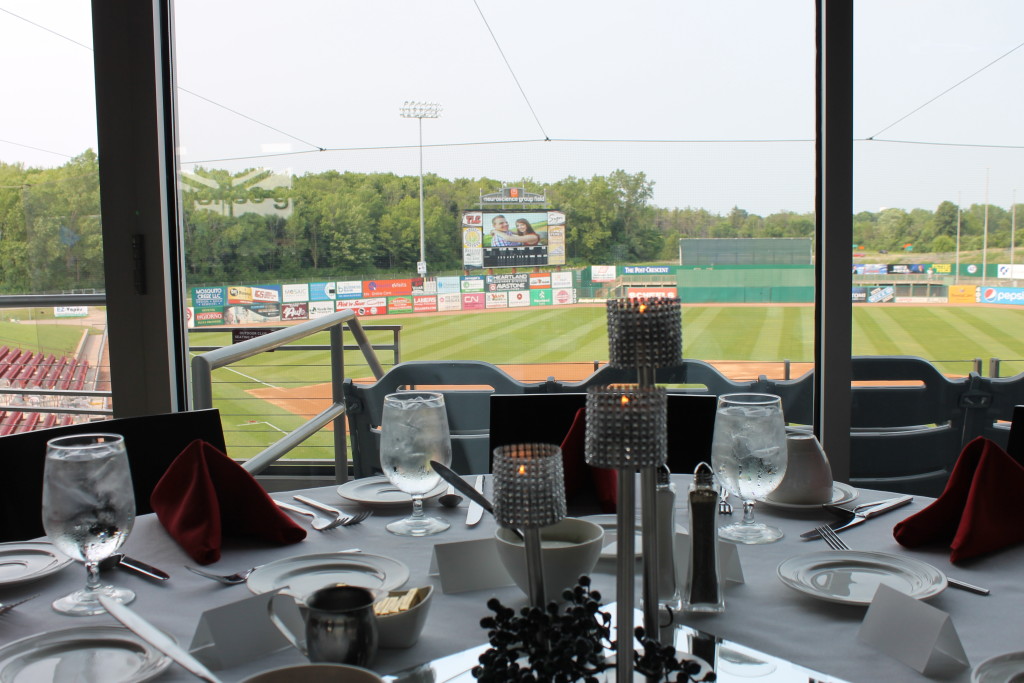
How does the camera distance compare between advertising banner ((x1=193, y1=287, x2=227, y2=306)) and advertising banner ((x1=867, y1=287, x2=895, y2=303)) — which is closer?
advertising banner ((x1=867, y1=287, x2=895, y2=303))

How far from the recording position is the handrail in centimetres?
208

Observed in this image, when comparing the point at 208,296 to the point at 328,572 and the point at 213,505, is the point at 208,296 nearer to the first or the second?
the point at 213,505

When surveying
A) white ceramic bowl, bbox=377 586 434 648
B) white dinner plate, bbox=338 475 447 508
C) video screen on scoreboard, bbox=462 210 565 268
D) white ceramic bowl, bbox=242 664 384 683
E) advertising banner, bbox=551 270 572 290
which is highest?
video screen on scoreboard, bbox=462 210 565 268

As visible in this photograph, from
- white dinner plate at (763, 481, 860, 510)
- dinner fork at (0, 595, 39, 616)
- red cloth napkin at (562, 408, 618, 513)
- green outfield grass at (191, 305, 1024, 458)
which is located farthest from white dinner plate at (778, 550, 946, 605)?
green outfield grass at (191, 305, 1024, 458)

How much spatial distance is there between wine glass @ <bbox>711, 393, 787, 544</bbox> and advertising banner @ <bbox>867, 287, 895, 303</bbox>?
5.45 feet

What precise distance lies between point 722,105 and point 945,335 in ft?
4.87

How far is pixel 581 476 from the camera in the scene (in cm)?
136

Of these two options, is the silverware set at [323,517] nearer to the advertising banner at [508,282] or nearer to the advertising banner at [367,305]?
the advertising banner at [508,282]

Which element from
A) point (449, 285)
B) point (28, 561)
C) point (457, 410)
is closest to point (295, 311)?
point (449, 285)

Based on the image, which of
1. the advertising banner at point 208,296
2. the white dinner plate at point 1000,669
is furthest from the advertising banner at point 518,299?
the white dinner plate at point 1000,669

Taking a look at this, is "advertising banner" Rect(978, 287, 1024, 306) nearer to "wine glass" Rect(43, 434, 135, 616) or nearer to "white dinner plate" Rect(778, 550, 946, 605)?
"white dinner plate" Rect(778, 550, 946, 605)

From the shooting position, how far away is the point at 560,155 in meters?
2.84

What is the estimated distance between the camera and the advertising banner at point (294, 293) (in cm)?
297

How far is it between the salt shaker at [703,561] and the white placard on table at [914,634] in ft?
0.50
